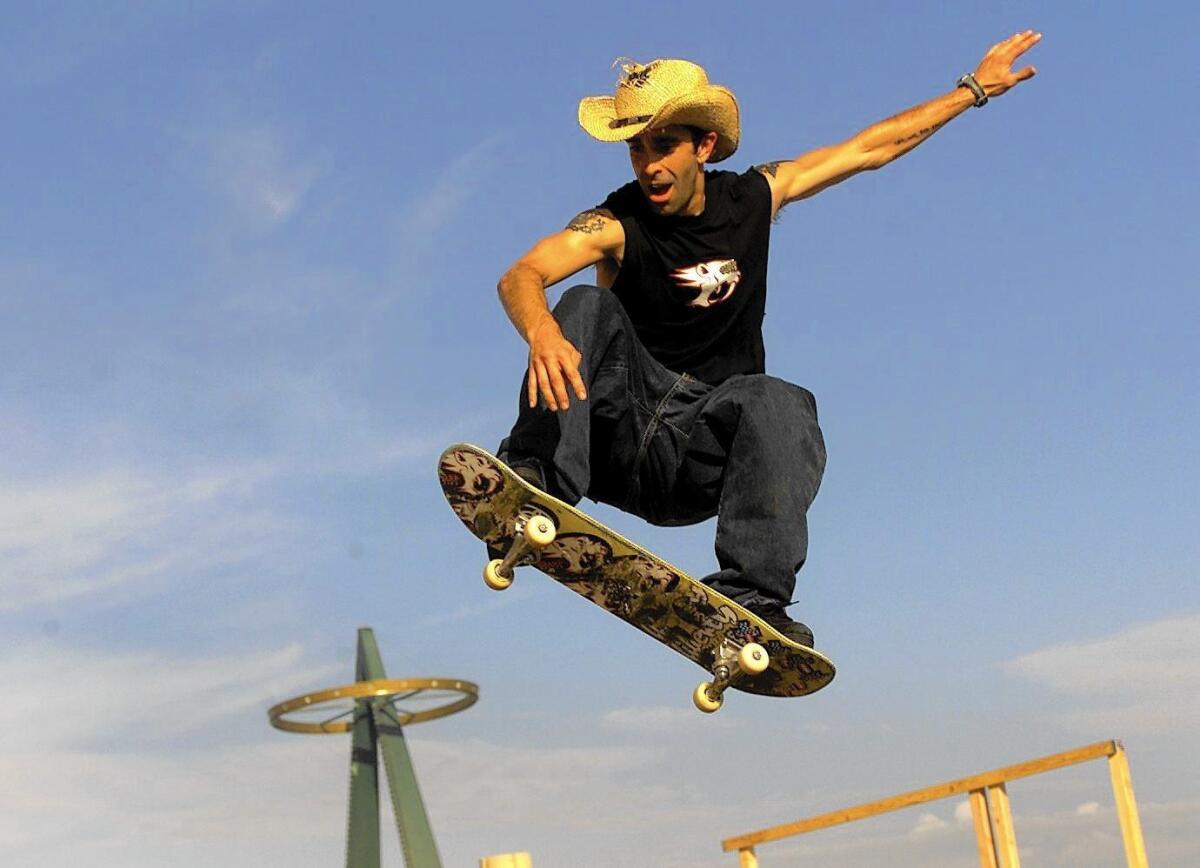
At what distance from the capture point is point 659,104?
27.3ft

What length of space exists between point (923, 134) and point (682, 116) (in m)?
1.85

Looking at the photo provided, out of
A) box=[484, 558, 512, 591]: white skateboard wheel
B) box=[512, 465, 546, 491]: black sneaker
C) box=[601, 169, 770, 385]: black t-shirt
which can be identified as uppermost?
box=[601, 169, 770, 385]: black t-shirt

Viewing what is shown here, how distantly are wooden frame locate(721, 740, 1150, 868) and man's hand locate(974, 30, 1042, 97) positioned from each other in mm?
4395

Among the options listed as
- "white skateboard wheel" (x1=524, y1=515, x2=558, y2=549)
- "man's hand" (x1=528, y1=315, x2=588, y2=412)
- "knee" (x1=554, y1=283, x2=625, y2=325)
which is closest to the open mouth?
"knee" (x1=554, y1=283, x2=625, y2=325)

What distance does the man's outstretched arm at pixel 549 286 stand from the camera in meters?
7.00

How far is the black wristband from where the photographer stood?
30.8 feet

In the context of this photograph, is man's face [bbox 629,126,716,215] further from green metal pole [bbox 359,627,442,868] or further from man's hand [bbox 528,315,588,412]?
green metal pole [bbox 359,627,442,868]

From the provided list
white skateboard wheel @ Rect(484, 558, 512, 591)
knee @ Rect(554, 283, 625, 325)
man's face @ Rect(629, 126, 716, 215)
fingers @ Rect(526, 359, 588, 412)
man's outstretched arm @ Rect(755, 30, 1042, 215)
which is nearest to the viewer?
fingers @ Rect(526, 359, 588, 412)

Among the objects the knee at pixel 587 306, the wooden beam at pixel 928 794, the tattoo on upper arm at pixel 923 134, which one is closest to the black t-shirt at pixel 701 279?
the knee at pixel 587 306

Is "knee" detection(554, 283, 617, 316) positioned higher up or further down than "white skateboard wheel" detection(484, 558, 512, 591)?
higher up

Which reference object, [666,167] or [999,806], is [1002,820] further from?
[666,167]

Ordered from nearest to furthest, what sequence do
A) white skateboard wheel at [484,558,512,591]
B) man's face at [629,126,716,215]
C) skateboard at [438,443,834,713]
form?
skateboard at [438,443,834,713] → white skateboard wheel at [484,558,512,591] → man's face at [629,126,716,215]

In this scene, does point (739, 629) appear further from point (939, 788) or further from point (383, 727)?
point (383, 727)

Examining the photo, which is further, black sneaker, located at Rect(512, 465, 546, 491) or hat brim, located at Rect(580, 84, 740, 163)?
hat brim, located at Rect(580, 84, 740, 163)
